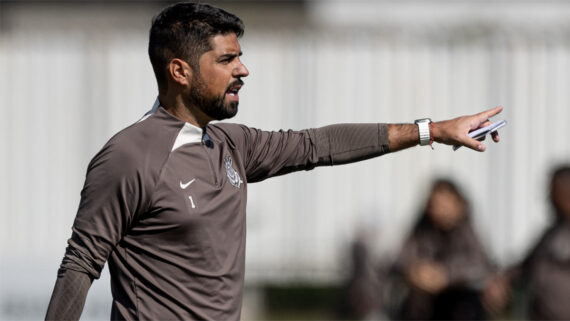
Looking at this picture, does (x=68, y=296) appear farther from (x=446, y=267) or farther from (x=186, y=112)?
(x=446, y=267)

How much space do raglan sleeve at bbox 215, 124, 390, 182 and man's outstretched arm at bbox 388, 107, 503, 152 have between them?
0.14 feet

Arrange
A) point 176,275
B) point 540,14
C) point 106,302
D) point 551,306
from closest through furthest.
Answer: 1. point 176,275
2. point 551,306
3. point 106,302
4. point 540,14

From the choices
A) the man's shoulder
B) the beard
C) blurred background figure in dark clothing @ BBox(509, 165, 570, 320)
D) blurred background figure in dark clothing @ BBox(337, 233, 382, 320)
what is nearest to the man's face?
the beard

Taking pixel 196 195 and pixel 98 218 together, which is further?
pixel 196 195

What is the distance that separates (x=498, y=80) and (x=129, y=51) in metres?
4.29

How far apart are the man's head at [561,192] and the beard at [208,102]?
4.42m

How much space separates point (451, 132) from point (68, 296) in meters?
1.48

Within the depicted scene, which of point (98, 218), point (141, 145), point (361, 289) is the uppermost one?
point (141, 145)

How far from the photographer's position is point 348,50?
45.6 ft

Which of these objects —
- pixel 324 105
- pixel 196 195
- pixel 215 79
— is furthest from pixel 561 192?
pixel 324 105

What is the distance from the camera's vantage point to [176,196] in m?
4.02

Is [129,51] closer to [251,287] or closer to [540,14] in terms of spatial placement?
[251,287]

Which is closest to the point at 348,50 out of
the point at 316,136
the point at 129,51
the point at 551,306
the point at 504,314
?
the point at 129,51

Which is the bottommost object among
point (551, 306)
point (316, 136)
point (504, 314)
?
point (504, 314)
